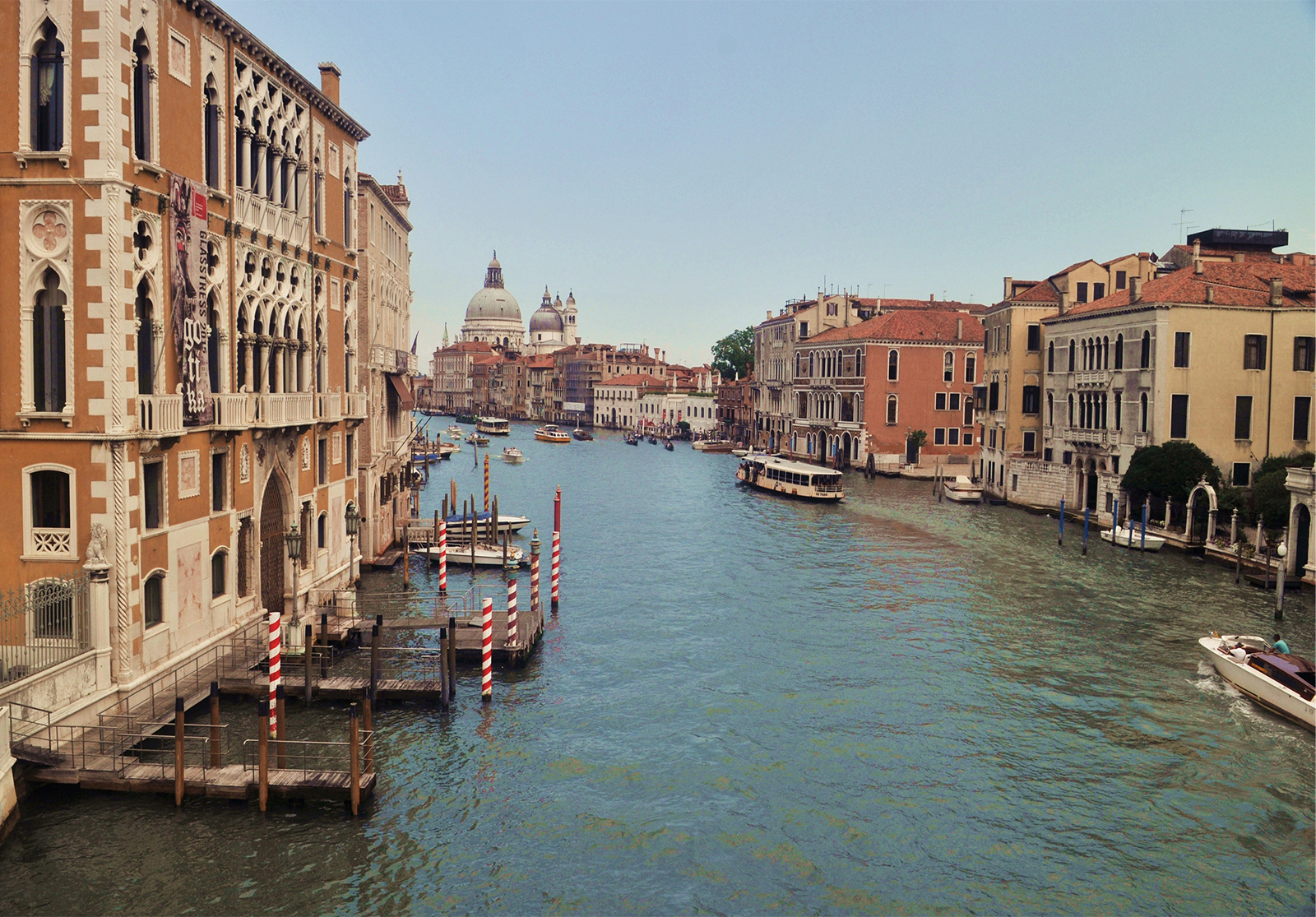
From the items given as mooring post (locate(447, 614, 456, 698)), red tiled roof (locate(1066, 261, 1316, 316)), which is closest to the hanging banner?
mooring post (locate(447, 614, 456, 698))

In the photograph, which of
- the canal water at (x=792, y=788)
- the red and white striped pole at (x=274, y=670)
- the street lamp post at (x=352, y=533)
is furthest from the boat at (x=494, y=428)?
the red and white striped pole at (x=274, y=670)

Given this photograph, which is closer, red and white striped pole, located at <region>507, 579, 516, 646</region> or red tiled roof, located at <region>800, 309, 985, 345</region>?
red and white striped pole, located at <region>507, 579, 516, 646</region>

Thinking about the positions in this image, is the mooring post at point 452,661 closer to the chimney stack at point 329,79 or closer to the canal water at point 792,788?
the canal water at point 792,788

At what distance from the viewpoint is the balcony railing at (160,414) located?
46.2 feet

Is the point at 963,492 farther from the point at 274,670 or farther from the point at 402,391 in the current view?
the point at 274,670

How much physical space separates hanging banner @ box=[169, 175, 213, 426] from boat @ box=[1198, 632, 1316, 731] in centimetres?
1783

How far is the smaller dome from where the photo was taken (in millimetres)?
181750

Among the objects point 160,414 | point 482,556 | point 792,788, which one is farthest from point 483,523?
point 792,788

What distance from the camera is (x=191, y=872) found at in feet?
37.6

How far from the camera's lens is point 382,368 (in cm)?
3156

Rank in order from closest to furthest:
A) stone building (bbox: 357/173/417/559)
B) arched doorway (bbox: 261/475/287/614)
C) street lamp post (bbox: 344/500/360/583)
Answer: arched doorway (bbox: 261/475/287/614), street lamp post (bbox: 344/500/360/583), stone building (bbox: 357/173/417/559)

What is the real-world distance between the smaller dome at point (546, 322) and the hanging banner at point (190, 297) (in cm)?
16717

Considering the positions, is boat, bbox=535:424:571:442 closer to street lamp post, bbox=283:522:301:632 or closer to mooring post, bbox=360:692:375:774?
street lamp post, bbox=283:522:301:632

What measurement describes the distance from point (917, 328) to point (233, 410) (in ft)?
175
